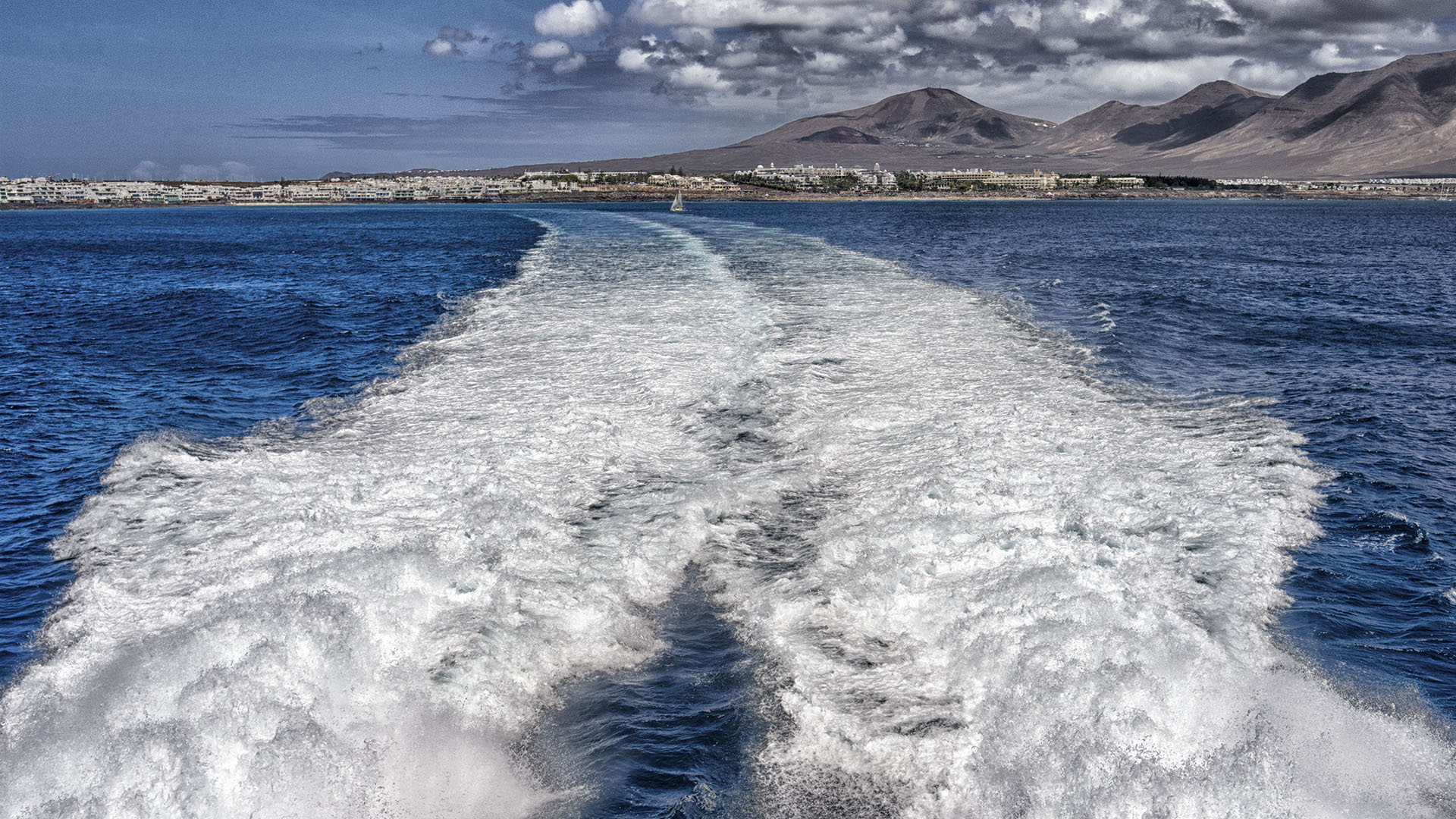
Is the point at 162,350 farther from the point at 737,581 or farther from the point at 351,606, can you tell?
the point at 737,581

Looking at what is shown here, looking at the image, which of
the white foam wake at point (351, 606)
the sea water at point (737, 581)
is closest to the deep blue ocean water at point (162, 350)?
the sea water at point (737, 581)

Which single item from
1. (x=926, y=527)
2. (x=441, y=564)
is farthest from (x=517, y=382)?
(x=926, y=527)

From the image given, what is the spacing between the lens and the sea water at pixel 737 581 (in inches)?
255

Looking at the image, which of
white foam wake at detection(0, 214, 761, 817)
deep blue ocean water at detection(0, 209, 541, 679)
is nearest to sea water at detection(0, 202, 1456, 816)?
white foam wake at detection(0, 214, 761, 817)

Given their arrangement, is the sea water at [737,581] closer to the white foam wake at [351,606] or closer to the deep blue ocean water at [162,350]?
the white foam wake at [351,606]

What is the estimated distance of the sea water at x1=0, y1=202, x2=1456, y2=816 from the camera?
21.2 feet

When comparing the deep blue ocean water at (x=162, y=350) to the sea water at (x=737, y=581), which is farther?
the deep blue ocean water at (x=162, y=350)

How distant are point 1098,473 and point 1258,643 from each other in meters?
4.13

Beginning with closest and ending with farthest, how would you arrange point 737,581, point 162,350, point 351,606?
point 351,606 → point 737,581 → point 162,350

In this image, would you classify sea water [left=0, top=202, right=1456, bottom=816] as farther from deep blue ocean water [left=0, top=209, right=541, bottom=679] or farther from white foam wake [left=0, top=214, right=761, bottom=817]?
deep blue ocean water [left=0, top=209, right=541, bottom=679]

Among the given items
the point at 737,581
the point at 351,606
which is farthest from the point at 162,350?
the point at 737,581

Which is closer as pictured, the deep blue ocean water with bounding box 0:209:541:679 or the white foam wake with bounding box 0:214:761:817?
the white foam wake with bounding box 0:214:761:817

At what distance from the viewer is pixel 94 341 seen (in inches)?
1099

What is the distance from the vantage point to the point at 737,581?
966 centimetres
